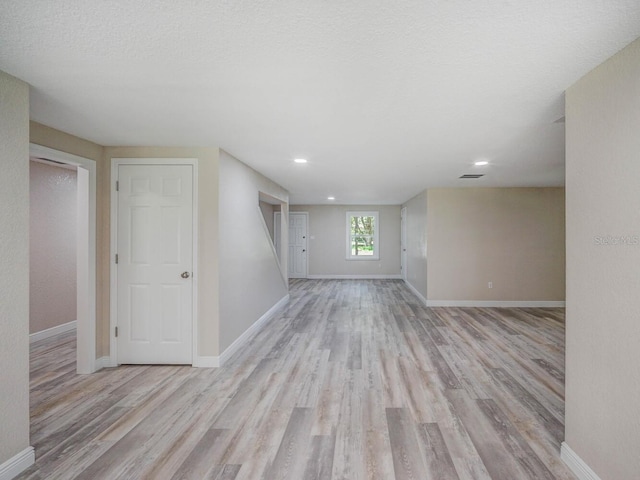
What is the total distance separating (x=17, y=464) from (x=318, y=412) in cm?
184

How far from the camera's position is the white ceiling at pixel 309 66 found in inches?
49.9

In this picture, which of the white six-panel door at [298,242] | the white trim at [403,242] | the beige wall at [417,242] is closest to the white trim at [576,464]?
the beige wall at [417,242]

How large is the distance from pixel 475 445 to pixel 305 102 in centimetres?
251

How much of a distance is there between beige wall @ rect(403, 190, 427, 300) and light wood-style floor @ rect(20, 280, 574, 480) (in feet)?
7.80

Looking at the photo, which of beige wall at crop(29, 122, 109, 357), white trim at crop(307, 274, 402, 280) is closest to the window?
white trim at crop(307, 274, 402, 280)

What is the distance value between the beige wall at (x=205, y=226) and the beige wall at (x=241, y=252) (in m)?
0.08

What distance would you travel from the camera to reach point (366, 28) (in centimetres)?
135

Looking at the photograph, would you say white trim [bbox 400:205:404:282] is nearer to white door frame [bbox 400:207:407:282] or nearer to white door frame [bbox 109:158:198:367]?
white door frame [bbox 400:207:407:282]

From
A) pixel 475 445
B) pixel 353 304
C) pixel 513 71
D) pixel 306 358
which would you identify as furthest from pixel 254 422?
pixel 353 304

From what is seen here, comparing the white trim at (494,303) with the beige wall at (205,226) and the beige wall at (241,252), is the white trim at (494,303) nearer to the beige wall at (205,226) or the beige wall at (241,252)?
the beige wall at (241,252)

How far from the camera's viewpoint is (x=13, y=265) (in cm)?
183

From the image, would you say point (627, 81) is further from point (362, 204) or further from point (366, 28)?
point (362, 204)

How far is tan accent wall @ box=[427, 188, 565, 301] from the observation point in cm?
605

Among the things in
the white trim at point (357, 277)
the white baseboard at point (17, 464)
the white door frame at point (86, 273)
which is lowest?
the white baseboard at point (17, 464)
